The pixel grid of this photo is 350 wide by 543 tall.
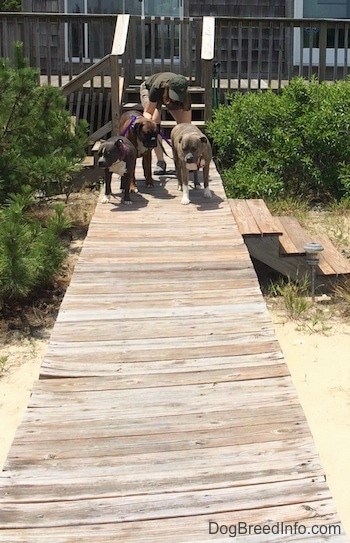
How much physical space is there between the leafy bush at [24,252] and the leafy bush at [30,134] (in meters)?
0.82

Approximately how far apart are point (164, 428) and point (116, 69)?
6.06 m

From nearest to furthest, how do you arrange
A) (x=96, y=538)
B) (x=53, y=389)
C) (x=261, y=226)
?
(x=96, y=538) < (x=53, y=389) < (x=261, y=226)

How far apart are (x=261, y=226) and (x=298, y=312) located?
0.93 m

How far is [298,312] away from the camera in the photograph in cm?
533

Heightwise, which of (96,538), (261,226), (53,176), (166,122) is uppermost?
(166,122)

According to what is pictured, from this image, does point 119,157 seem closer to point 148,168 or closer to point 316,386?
point 148,168

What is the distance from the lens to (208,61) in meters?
8.11

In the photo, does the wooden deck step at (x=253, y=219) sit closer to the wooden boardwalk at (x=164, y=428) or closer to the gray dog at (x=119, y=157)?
the gray dog at (x=119, y=157)

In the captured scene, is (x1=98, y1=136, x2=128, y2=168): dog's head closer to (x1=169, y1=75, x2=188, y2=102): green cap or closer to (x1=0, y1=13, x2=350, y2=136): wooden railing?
(x1=169, y1=75, x2=188, y2=102): green cap

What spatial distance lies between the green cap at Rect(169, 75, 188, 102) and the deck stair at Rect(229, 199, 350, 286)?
4.42ft

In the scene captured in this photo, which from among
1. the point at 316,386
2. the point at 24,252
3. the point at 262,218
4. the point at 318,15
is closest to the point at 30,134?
the point at 24,252

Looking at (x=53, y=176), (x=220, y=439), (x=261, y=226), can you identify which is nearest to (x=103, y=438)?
(x=220, y=439)

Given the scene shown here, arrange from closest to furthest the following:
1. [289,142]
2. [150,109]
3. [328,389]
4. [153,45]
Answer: [328,389] < [150,109] < [289,142] < [153,45]

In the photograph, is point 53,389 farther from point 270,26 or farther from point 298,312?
point 270,26
